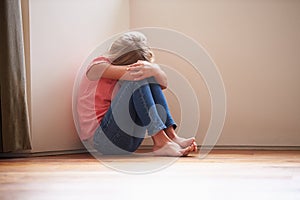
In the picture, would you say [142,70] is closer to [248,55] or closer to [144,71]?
[144,71]

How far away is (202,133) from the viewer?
9.11ft

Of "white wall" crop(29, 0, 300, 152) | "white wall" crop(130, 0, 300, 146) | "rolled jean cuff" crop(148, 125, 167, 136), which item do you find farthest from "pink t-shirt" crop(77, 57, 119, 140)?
"white wall" crop(130, 0, 300, 146)

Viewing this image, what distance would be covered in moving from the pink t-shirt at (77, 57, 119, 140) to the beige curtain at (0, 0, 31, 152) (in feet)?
1.00

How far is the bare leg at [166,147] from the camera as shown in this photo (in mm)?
2271

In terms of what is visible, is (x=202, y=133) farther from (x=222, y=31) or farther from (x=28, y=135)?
(x=28, y=135)

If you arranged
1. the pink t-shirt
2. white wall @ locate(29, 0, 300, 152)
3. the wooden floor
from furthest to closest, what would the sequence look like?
white wall @ locate(29, 0, 300, 152), the pink t-shirt, the wooden floor

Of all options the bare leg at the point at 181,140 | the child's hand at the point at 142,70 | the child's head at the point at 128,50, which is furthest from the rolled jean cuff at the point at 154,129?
the child's head at the point at 128,50

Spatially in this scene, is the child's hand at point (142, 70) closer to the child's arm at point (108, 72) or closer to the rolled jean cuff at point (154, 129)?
the child's arm at point (108, 72)

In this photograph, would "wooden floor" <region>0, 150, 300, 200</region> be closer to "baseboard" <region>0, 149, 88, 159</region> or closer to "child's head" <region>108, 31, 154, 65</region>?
"baseboard" <region>0, 149, 88, 159</region>

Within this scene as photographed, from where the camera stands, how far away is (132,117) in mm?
2344

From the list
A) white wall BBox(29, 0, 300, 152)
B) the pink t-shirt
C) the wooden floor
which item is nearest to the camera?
the wooden floor

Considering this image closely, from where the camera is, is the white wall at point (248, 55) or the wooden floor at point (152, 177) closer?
the wooden floor at point (152, 177)

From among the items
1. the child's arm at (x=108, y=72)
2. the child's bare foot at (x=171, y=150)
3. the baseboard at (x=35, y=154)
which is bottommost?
the baseboard at (x=35, y=154)

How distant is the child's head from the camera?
7.99ft
